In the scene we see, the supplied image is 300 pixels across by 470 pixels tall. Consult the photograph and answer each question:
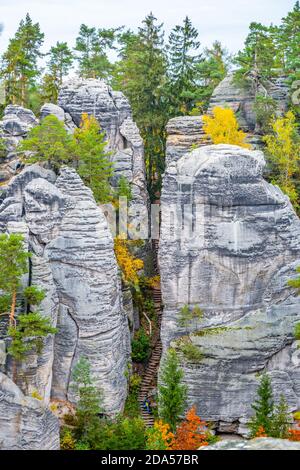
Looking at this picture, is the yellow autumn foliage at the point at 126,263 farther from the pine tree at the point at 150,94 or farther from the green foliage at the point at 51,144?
the pine tree at the point at 150,94

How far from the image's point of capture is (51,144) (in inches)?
1292

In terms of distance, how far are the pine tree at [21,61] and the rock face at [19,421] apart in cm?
Answer: 2122

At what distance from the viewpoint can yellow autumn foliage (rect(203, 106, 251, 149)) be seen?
34.5m

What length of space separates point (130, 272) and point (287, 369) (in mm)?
8126

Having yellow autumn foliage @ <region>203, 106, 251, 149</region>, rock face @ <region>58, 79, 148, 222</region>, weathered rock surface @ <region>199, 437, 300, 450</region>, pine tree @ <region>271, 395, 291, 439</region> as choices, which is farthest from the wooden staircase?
weathered rock surface @ <region>199, 437, 300, 450</region>

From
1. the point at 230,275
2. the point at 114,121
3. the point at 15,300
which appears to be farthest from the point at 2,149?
the point at 230,275

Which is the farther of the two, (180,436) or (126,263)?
(126,263)

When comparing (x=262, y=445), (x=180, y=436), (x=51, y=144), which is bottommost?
(x=180, y=436)

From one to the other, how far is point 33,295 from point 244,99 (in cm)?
1805

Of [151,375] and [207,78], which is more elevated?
[207,78]

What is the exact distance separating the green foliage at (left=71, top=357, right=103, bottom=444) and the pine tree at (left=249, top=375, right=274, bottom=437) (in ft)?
19.4

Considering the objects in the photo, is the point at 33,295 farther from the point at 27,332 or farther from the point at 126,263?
the point at 126,263

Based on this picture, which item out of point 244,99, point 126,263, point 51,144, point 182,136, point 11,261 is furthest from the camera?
point 244,99

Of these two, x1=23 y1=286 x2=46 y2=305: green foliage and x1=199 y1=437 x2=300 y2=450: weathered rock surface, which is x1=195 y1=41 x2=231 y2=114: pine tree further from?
x1=199 y1=437 x2=300 y2=450: weathered rock surface
